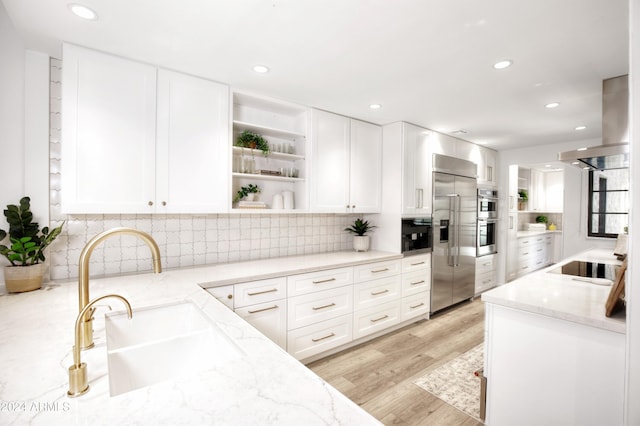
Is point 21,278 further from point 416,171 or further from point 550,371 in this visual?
point 416,171

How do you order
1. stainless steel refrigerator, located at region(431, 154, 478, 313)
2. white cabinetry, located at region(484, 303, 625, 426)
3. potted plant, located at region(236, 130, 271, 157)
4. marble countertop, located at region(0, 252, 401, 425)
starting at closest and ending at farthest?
marble countertop, located at region(0, 252, 401, 425) → white cabinetry, located at region(484, 303, 625, 426) → potted plant, located at region(236, 130, 271, 157) → stainless steel refrigerator, located at region(431, 154, 478, 313)

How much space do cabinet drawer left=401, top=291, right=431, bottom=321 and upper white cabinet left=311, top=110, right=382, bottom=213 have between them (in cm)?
111

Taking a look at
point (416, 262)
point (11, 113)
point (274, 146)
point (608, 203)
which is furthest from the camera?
point (608, 203)

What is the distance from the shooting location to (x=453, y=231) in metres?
4.00

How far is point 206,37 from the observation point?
1778 millimetres

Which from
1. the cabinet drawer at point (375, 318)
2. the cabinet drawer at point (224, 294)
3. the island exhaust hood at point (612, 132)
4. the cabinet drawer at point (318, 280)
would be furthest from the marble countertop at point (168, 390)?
the island exhaust hood at point (612, 132)

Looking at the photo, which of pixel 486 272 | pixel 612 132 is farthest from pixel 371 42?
pixel 486 272

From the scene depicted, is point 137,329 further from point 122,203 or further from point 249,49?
point 249,49

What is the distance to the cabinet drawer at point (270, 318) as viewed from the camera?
2258 millimetres

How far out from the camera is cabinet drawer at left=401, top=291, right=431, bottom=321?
3.41m

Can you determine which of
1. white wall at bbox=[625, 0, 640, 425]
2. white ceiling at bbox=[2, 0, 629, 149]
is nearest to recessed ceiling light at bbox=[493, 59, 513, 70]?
white ceiling at bbox=[2, 0, 629, 149]

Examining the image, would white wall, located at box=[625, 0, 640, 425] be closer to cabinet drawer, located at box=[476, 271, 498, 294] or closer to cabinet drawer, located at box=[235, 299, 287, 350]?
cabinet drawer, located at box=[235, 299, 287, 350]

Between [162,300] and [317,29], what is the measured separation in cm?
171

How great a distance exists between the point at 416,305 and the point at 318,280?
1563 mm
